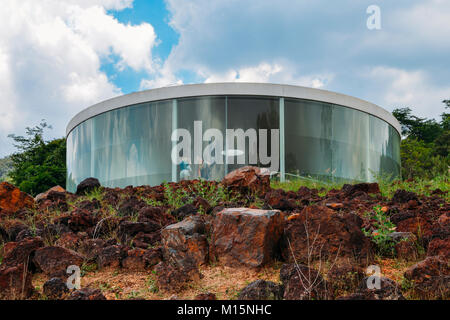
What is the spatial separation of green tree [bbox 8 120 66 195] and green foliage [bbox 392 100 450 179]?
1711cm

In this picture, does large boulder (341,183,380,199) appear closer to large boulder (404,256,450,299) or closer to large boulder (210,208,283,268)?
large boulder (210,208,283,268)

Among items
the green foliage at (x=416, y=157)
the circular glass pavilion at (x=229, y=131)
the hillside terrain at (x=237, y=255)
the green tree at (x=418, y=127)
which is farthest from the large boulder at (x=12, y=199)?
the green tree at (x=418, y=127)

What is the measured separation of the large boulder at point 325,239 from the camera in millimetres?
3275

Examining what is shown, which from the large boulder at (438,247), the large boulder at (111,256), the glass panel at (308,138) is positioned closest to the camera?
the large boulder at (438,247)

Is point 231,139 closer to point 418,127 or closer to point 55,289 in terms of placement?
point 55,289

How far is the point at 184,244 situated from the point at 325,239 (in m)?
1.13

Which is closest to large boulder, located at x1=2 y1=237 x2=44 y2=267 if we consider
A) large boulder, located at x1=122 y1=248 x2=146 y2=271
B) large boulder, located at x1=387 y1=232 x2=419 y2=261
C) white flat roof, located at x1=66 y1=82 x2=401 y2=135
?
large boulder, located at x1=122 y1=248 x2=146 y2=271

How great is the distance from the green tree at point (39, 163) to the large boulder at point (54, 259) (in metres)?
14.8

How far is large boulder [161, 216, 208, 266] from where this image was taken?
11.0ft

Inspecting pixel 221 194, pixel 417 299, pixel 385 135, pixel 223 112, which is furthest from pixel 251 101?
pixel 417 299

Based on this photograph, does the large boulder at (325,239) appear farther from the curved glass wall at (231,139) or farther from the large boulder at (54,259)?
the curved glass wall at (231,139)

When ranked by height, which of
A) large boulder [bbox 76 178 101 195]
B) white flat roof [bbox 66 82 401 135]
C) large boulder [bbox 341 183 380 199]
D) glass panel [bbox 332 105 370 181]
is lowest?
large boulder [bbox 341 183 380 199]

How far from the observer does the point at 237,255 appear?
3.31 metres

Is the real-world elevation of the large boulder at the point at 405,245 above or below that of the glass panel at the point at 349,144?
below
